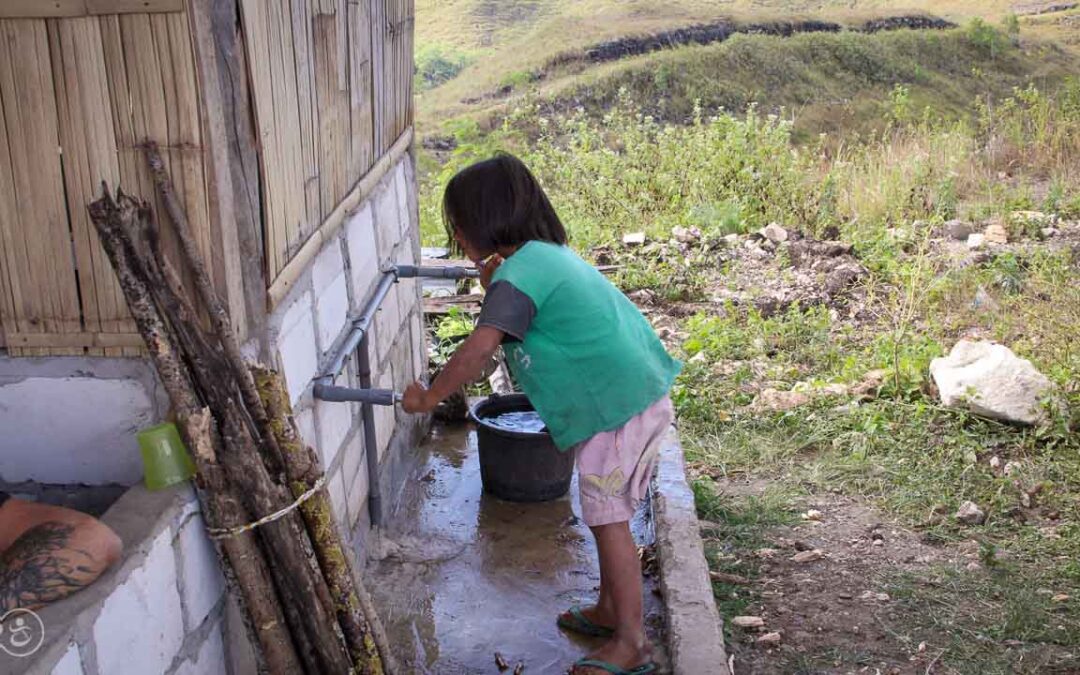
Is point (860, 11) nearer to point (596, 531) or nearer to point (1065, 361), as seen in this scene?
point (1065, 361)

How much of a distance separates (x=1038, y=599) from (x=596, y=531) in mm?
1763

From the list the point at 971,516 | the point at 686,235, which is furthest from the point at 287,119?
the point at 686,235

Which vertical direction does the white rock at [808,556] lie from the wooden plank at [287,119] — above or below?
below

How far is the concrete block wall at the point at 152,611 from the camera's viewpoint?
1711 mm

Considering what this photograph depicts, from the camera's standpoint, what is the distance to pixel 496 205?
9.78ft

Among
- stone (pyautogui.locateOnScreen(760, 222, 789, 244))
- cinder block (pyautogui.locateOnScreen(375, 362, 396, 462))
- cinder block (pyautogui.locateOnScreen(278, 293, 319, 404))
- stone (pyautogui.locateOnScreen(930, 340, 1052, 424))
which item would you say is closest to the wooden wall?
cinder block (pyautogui.locateOnScreen(278, 293, 319, 404))

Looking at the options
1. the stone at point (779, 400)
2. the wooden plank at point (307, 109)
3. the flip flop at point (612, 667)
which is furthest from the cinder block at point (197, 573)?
the stone at point (779, 400)

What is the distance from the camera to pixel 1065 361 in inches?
203

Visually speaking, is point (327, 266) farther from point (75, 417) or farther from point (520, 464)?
point (520, 464)

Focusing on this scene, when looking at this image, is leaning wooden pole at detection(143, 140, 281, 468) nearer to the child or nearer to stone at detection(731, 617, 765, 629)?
the child

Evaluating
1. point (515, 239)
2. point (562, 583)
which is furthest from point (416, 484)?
point (515, 239)

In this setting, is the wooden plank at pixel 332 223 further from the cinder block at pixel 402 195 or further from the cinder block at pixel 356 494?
the cinder block at pixel 356 494

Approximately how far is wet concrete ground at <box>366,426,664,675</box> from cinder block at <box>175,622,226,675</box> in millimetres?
917

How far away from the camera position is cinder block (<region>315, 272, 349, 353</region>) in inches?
123
